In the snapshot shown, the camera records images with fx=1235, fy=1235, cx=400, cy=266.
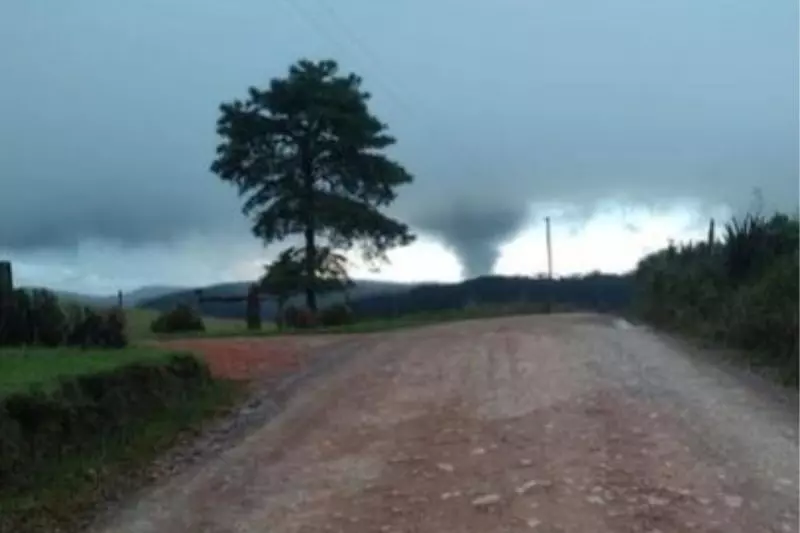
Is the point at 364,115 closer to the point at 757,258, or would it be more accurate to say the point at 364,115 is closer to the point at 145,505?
the point at 757,258

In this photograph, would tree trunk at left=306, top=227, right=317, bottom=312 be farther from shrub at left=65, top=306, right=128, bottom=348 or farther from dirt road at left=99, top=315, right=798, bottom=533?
dirt road at left=99, top=315, right=798, bottom=533

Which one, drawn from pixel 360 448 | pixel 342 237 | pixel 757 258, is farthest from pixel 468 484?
pixel 342 237

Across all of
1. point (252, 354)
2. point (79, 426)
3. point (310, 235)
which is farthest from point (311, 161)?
point (79, 426)

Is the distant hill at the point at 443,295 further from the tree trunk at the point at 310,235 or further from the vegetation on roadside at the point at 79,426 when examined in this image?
the vegetation on roadside at the point at 79,426

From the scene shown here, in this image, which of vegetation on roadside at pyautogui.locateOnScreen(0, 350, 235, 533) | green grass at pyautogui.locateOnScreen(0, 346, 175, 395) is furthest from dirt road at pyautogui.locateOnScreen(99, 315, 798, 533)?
green grass at pyautogui.locateOnScreen(0, 346, 175, 395)

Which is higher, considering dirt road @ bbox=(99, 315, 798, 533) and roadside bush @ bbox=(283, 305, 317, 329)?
roadside bush @ bbox=(283, 305, 317, 329)

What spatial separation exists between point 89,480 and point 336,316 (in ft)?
69.8

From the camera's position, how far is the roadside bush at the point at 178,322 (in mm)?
27703

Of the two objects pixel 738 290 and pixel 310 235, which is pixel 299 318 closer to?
pixel 310 235

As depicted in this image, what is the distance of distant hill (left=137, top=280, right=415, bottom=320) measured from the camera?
108 ft

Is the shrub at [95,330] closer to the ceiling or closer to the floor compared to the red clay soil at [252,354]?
closer to the ceiling

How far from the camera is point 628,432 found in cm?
938

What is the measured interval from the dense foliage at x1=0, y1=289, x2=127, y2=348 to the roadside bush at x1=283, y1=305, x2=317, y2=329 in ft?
43.4

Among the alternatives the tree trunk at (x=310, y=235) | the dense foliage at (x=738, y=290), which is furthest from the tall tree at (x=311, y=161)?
the dense foliage at (x=738, y=290)
